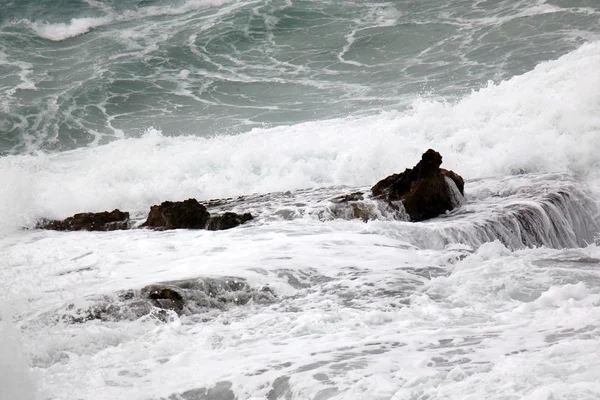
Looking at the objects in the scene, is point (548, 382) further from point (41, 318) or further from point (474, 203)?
point (474, 203)

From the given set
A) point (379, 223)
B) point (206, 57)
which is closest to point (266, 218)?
point (379, 223)

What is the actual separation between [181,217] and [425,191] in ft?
10.8

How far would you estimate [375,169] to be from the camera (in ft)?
43.4

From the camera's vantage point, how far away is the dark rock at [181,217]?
9.99 meters

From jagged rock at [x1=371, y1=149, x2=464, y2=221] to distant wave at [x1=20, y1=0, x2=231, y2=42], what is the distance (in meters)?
18.6

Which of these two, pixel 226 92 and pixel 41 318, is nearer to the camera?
pixel 41 318

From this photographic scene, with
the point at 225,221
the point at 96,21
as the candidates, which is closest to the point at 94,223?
the point at 225,221

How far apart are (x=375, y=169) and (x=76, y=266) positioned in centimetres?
625

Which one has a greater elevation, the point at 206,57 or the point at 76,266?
the point at 206,57

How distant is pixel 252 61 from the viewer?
2238 cm

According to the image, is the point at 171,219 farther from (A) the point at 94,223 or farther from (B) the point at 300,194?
(B) the point at 300,194

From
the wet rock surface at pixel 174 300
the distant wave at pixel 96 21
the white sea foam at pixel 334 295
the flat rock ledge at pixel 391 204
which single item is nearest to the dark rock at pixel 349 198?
the flat rock ledge at pixel 391 204

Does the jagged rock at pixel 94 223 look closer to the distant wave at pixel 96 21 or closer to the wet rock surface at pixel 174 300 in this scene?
the wet rock surface at pixel 174 300

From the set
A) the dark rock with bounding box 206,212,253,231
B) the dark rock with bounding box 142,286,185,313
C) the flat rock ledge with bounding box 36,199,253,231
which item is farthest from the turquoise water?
the dark rock with bounding box 142,286,185,313
